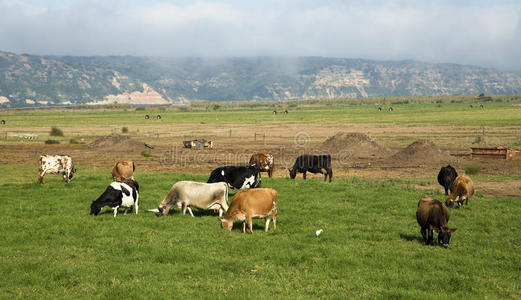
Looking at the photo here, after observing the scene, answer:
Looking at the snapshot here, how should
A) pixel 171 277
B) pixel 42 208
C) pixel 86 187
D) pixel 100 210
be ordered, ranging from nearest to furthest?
1. pixel 171 277
2. pixel 100 210
3. pixel 42 208
4. pixel 86 187

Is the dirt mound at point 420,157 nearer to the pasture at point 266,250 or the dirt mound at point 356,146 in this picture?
the dirt mound at point 356,146

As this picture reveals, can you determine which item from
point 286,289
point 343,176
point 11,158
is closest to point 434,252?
point 286,289

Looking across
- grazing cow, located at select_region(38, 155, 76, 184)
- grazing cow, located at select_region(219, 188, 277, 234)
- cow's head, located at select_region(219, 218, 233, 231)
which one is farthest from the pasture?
grazing cow, located at select_region(38, 155, 76, 184)

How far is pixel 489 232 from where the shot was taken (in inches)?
624

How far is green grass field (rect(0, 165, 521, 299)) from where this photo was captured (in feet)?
35.4

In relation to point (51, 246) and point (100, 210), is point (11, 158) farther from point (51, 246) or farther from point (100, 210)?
point (51, 246)

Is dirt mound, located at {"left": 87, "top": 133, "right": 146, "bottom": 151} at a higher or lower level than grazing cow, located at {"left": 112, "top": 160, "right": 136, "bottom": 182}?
lower

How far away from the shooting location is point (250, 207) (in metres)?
15.4

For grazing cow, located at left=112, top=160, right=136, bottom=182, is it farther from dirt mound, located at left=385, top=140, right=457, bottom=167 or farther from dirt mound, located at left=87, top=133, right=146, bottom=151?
dirt mound, located at left=87, top=133, right=146, bottom=151

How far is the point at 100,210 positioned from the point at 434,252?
11817mm

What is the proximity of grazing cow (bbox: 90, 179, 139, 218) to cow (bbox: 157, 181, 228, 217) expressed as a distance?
53.1 inches

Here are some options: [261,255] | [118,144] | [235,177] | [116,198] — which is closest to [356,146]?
[118,144]

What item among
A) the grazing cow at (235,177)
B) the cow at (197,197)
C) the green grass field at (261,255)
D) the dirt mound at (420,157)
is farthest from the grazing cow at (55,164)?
the dirt mound at (420,157)

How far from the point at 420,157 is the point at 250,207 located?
29129 mm
